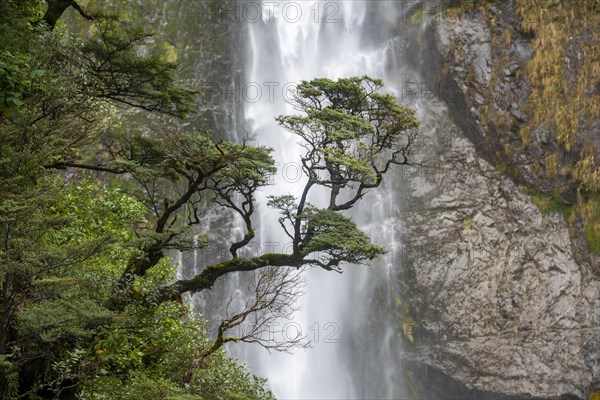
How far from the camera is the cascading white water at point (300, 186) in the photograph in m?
25.4

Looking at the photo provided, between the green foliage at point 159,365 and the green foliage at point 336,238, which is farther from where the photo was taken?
the green foliage at point 336,238

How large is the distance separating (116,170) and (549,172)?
60.3 feet

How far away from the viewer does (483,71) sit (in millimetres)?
26875

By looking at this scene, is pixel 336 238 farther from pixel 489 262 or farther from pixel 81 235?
pixel 489 262

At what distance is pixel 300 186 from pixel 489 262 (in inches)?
307

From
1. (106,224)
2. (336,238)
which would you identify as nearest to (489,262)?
(336,238)

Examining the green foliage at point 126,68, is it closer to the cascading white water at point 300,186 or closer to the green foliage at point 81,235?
the green foliage at point 81,235

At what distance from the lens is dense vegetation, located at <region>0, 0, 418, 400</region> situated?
7.40 metres

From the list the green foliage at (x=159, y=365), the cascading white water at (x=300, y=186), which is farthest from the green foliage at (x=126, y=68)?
the cascading white water at (x=300, y=186)

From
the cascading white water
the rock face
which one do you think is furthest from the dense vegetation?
the rock face

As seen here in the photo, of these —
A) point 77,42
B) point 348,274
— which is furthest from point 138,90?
point 348,274

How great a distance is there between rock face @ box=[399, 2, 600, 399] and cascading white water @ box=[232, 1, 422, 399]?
1.35 meters

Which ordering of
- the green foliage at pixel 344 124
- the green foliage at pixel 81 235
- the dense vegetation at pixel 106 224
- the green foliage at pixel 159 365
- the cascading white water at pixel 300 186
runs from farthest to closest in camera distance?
the cascading white water at pixel 300 186, the green foliage at pixel 344 124, the green foliage at pixel 159 365, the dense vegetation at pixel 106 224, the green foliage at pixel 81 235

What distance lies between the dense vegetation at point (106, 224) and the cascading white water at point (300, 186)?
39.4 feet
